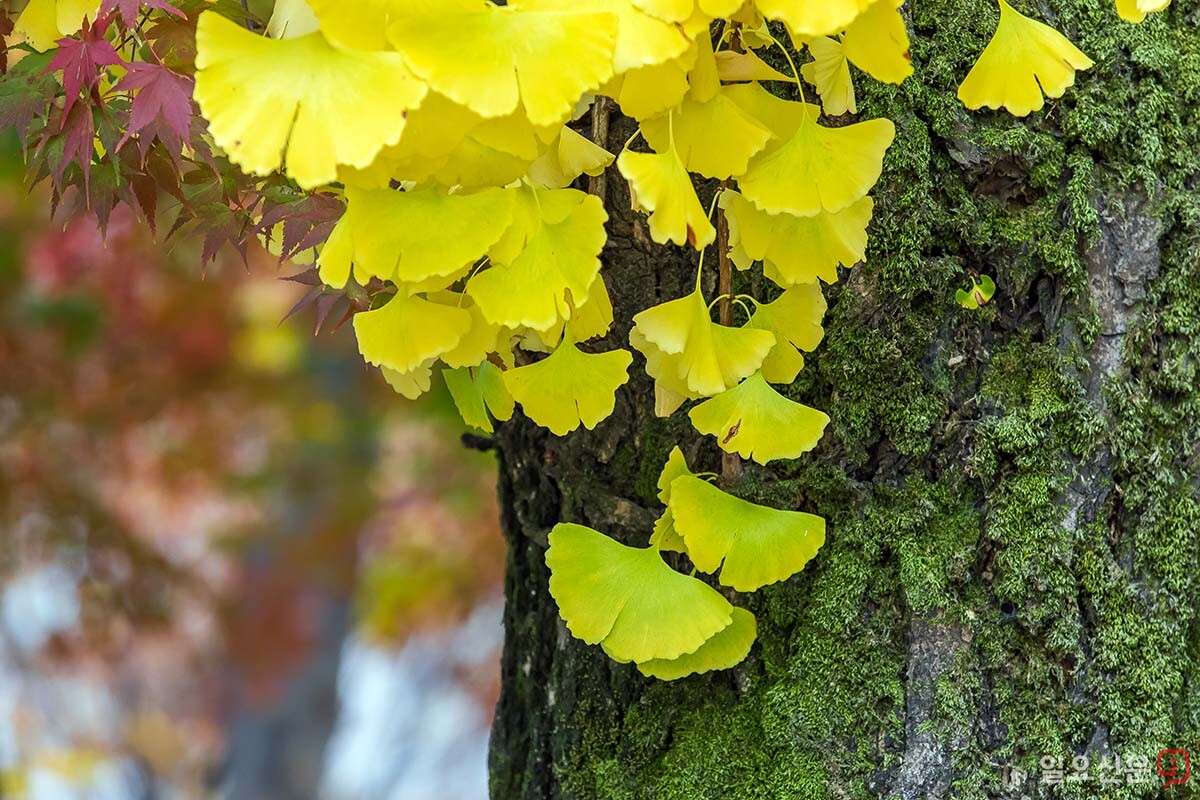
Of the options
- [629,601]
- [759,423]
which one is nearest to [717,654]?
[629,601]

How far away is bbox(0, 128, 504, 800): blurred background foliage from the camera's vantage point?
347 centimetres

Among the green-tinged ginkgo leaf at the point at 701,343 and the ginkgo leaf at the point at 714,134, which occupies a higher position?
the ginkgo leaf at the point at 714,134

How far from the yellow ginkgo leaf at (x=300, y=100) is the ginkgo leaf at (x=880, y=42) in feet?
0.93

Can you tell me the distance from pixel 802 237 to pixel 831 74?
13cm

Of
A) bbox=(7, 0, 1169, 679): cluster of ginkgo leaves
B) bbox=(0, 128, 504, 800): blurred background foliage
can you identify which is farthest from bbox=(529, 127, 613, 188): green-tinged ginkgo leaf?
bbox=(0, 128, 504, 800): blurred background foliage

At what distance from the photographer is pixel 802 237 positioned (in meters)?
0.77

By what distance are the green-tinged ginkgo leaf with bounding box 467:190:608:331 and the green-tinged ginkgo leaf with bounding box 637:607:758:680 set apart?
1.21 feet

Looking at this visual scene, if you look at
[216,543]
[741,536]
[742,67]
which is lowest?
[216,543]

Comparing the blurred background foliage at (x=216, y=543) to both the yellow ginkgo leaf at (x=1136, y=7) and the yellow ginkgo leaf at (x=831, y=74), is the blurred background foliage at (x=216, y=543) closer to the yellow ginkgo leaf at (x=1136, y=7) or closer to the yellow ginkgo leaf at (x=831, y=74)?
the yellow ginkgo leaf at (x=831, y=74)

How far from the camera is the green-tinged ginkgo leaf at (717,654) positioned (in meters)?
0.92

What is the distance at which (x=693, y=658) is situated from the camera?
924 mm

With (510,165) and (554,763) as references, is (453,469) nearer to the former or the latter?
(554,763)

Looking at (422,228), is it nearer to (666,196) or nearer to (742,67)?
(666,196)

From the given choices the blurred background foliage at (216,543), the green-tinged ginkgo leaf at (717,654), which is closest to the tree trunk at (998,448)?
the green-tinged ginkgo leaf at (717,654)
